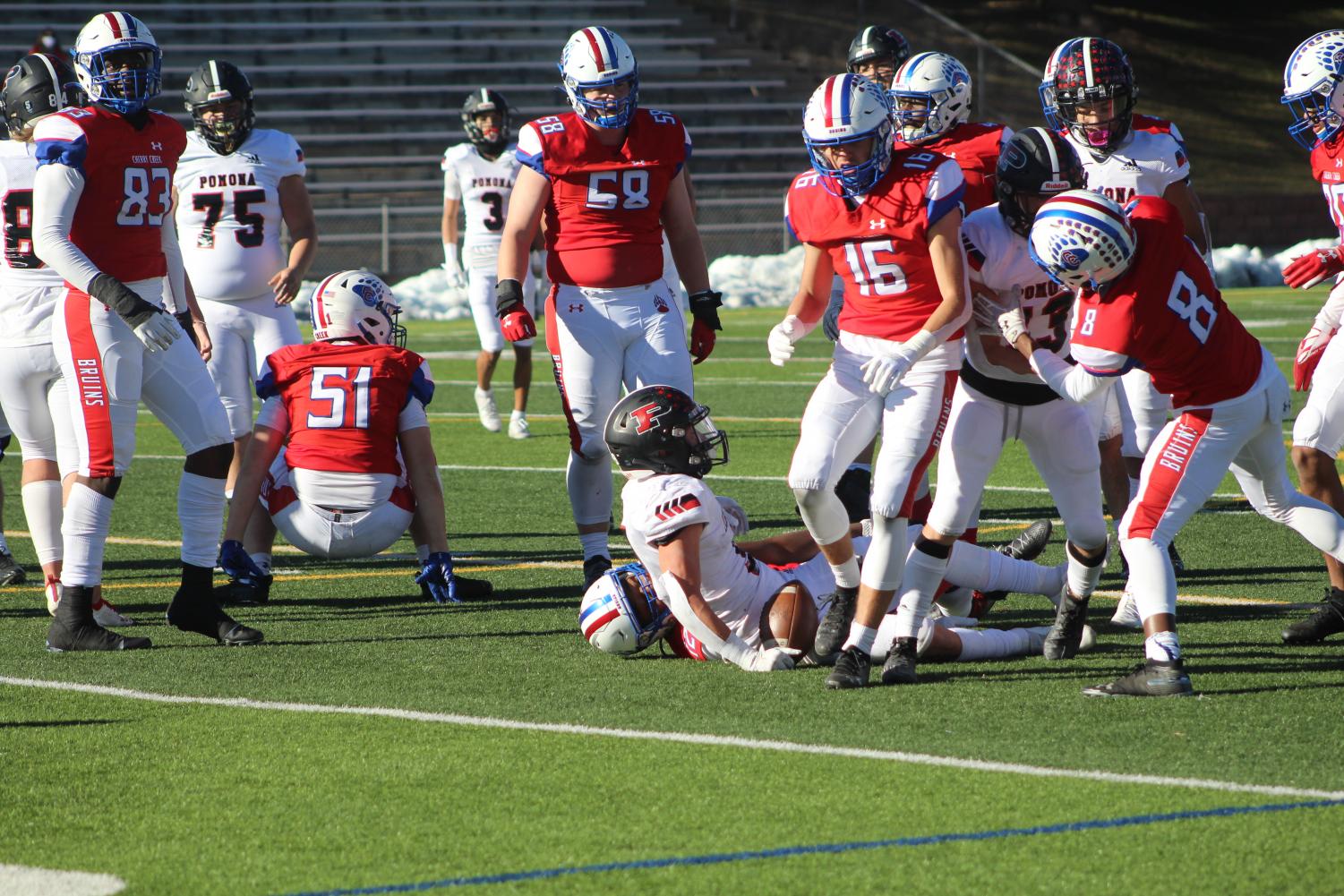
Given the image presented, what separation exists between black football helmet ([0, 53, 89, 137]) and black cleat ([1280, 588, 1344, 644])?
4843 millimetres

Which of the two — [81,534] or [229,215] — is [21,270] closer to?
[81,534]

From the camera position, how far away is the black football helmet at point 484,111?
1461 centimetres

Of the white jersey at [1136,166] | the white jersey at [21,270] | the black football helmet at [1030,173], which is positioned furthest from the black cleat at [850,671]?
the white jersey at [21,270]

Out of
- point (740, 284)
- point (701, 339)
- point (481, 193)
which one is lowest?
point (740, 284)

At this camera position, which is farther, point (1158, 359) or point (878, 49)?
point (878, 49)

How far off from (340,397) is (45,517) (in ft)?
4.20

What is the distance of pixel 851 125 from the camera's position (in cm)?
578

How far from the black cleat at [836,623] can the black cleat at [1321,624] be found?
150cm

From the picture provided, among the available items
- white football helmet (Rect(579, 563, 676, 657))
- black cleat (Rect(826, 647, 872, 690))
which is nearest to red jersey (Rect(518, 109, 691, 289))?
white football helmet (Rect(579, 563, 676, 657))

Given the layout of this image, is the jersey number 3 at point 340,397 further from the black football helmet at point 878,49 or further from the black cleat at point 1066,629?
the black cleat at point 1066,629

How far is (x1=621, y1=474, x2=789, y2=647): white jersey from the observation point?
595cm

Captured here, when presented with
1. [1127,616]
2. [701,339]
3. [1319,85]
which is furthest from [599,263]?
[1319,85]

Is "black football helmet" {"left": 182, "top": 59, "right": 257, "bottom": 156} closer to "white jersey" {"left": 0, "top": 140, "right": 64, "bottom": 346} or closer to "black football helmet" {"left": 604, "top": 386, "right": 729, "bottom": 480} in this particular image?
"white jersey" {"left": 0, "top": 140, "right": 64, "bottom": 346}

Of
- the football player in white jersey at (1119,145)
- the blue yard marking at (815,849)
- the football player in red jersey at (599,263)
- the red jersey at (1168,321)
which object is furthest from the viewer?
the football player in red jersey at (599,263)
